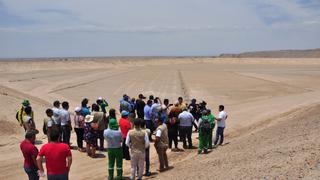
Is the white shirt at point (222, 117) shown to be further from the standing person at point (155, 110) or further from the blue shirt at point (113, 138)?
the blue shirt at point (113, 138)

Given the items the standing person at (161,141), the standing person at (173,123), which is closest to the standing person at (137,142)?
the standing person at (161,141)

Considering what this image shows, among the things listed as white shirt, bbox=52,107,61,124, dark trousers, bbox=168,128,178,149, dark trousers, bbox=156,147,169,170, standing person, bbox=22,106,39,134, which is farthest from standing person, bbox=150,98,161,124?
standing person, bbox=22,106,39,134

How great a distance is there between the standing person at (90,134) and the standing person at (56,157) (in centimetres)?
495

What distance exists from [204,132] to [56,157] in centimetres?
613

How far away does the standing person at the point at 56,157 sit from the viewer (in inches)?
293

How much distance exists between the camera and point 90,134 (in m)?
12.8

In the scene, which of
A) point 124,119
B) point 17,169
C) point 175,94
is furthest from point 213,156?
point 175,94

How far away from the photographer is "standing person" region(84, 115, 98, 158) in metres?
12.5

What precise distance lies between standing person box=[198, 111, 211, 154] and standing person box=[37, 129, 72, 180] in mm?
5820

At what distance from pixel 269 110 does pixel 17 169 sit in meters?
15.6

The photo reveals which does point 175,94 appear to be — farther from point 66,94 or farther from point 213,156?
point 213,156

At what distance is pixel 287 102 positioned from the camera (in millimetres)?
28062

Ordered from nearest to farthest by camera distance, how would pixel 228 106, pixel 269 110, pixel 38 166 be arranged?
pixel 38 166, pixel 269 110, pixel 228 106

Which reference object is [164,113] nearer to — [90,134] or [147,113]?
[147,113]
